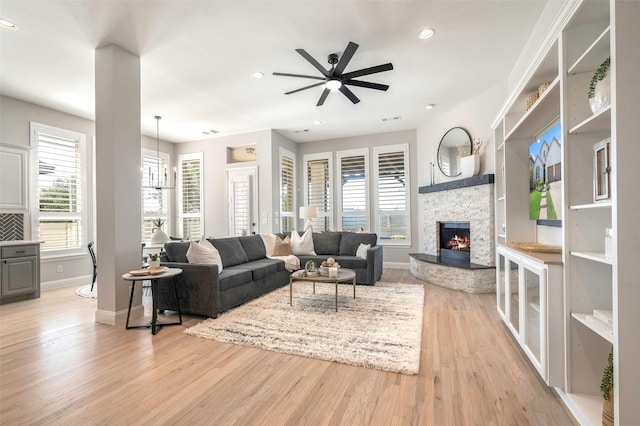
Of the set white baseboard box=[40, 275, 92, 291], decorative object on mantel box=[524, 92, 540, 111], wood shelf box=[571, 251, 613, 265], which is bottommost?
white baseboard box=[40, 275, 92, 291]

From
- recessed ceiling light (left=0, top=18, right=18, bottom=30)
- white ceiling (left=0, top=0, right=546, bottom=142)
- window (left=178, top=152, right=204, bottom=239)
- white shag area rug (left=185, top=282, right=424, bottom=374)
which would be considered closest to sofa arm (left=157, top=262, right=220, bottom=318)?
white shag area rug (left=185, top=282, right=424, bottom=374)

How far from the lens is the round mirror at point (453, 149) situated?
5.23 metres

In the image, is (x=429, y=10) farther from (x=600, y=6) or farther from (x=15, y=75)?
(x=15, y=75)

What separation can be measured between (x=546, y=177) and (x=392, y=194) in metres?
4.33

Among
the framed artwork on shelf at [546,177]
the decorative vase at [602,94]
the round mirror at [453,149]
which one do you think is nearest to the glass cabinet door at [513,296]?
the framed artwork on shelf at [546,177]

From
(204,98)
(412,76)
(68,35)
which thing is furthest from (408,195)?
(68,35)

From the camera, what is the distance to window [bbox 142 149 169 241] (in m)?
6.86

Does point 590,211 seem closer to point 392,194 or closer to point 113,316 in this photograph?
point 113,316

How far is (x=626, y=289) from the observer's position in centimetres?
129

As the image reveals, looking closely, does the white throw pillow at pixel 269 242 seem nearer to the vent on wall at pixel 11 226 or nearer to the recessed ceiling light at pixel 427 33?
the vent on wall at pixel 11 226

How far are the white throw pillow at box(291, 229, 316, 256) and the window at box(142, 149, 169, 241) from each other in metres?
3.41

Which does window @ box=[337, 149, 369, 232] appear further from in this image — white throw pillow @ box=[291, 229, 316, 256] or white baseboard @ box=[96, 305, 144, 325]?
white baseboard @ box=[96, 305, 144, 325]

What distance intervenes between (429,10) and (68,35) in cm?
368

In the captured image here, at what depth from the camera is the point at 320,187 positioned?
25.0 feet
